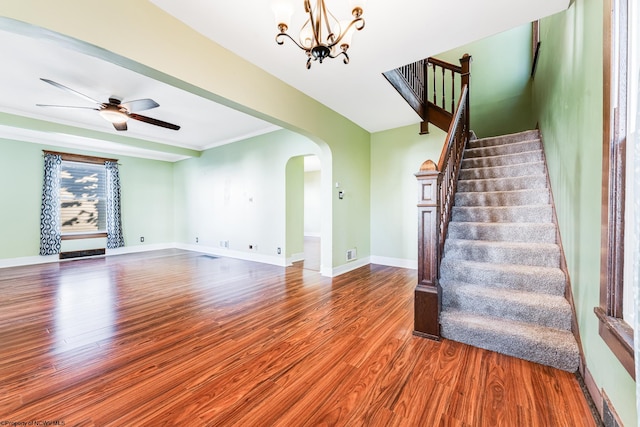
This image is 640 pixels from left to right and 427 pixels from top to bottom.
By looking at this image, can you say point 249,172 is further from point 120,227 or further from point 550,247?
point 550,247

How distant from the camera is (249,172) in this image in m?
5.49

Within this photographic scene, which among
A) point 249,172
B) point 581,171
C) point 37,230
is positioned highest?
point 249,172

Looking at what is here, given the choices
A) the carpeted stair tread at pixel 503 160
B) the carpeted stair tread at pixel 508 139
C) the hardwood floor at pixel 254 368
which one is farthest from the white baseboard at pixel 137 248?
the carpeted stair tread at pixel 508 139

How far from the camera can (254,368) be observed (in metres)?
1.73

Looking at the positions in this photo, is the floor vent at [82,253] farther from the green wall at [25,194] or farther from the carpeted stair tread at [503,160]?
the carpeted stair tread at [503,160]

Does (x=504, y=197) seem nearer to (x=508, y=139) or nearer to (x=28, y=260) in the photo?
(x=508, y=139)

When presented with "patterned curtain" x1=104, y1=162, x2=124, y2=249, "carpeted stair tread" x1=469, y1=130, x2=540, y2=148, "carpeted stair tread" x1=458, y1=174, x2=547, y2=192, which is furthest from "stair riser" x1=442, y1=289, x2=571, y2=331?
"patterned curtain" x1=104, y1=162, x2=124, y2=249

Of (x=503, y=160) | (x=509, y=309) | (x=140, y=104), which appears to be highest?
(x=140, y=104)

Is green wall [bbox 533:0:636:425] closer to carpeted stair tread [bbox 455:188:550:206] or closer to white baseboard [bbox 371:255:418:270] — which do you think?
carpeted stair tread [bbox 455:188:550:206]

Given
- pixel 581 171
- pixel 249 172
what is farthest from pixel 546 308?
pixel 249 172

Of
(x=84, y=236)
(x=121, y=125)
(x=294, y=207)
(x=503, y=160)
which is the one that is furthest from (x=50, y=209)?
(x=503, y=160)

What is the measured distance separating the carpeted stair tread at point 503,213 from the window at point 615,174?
1.49 m

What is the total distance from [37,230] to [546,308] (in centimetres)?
820

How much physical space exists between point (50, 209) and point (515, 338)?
312 inches
